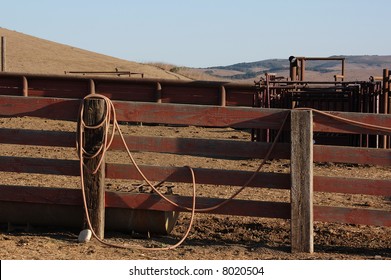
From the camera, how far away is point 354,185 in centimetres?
655

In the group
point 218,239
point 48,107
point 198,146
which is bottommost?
point 218,239

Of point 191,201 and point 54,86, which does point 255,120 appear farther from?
point 54,86

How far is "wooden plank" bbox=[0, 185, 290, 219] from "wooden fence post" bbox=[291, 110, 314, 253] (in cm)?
17

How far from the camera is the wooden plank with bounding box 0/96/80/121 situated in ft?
22.8

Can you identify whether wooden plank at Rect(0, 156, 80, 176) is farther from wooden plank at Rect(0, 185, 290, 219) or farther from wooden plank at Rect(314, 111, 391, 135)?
wooden plank at Rect(314, 111, 391, 135)

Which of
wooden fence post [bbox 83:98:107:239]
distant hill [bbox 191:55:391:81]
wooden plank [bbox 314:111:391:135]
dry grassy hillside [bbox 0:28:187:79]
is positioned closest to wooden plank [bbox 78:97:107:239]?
wooden fence post [bbox 83:98:107:239]

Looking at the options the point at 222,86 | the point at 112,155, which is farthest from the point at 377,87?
the point at 112,155

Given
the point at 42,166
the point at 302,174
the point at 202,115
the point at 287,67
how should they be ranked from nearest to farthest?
1. the point at 302,174
2. the point at 202,115
3. the point at 42,166
4. the point at 287,67

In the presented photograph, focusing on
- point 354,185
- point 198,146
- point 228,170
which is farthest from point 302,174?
point 198,146

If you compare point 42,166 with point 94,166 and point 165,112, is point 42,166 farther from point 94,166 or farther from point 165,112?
point 165,112

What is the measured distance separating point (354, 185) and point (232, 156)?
1159mm

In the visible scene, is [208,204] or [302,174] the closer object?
[302,174]

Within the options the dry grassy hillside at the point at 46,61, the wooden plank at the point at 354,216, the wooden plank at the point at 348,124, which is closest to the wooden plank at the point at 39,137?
the wooden plank at the point at 348,124

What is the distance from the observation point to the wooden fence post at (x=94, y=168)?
681 centimetres
